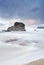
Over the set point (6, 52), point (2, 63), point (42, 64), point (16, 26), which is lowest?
point (42, 64)

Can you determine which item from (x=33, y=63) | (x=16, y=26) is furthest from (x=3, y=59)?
(x=16, y=26)

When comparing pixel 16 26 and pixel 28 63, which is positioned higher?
pixel 16 26

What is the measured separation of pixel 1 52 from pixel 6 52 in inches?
5.1

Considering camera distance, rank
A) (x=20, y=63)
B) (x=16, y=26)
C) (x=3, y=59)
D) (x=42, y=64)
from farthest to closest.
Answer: (x=16, y=26)
(x=3, y=59)
(x=20, y=63)
(x=42, y=64)

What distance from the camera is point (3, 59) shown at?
333cm

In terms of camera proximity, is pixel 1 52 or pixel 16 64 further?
pixel 1 52

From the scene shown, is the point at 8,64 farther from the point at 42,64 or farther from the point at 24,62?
the point at 42,64

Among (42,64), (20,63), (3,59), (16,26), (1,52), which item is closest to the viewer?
(42,64)

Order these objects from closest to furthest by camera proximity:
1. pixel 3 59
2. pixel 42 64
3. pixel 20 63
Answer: pixel 42 64, pixel 20 63, pixel 3 59

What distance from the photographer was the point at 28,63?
2926 mm

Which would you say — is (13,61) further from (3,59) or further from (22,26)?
(22,26)

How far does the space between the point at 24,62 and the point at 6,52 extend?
3.37 ft

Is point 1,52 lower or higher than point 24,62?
higher

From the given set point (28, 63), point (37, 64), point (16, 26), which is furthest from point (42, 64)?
point (16, 26)
